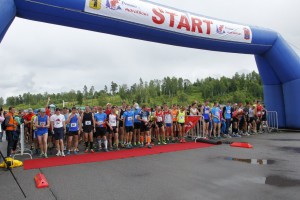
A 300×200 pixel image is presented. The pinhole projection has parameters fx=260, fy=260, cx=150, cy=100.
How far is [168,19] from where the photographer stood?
10.0 m

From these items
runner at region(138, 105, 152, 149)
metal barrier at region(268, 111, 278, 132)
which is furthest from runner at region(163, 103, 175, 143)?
metal barrier at region(268, 111, 278, 132)

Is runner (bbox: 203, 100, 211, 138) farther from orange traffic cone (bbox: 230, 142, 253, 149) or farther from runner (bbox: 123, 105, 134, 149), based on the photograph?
runner (bbox: 123, 105, 134, 149)

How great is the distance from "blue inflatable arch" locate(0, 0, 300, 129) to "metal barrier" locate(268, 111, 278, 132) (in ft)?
0.79

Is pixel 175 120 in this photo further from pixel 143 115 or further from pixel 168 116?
pixel 143 115

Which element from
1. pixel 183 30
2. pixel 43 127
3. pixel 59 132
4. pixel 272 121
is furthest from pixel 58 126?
pixel 272 121

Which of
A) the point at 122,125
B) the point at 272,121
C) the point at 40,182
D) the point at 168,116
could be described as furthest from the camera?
the point at 272,121

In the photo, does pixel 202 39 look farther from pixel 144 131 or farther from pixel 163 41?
pixel 144 131

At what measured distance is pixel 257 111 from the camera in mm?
14711

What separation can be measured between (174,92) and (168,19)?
341 ft

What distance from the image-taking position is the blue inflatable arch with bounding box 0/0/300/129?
789 cm

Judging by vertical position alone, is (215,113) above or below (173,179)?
above

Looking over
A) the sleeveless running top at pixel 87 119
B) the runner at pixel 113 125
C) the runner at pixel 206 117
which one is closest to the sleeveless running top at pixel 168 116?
the runner at pixel 206 117

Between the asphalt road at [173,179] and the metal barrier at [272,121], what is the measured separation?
6.77 m

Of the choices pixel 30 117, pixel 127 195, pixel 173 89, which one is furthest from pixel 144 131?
pixel 173 89
